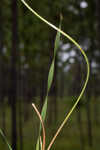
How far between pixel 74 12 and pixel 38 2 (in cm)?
265

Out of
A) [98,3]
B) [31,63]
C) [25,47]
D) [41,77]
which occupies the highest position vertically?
[98,3]

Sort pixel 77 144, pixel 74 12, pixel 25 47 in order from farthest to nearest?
pixel 25 47
pixel 77 144
pixel 74 12

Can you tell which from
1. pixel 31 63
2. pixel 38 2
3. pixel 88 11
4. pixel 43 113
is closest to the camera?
pixel 43 113

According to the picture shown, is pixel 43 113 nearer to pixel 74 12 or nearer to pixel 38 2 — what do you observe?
pixel 38 2

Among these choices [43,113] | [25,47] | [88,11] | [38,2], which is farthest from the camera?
[25,47]

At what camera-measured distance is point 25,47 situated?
16.5 meters

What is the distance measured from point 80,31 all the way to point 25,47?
476 cm

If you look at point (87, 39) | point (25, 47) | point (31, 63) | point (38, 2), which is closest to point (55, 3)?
point (38, 2)

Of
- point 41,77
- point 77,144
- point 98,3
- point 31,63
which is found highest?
point 98,3

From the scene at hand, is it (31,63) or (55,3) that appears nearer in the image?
(55,3)

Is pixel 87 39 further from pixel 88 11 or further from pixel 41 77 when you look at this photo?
pixel 41 77

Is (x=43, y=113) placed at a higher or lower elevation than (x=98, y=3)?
lower

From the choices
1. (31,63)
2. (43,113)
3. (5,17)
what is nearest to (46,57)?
(31,63)

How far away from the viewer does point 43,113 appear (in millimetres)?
708
